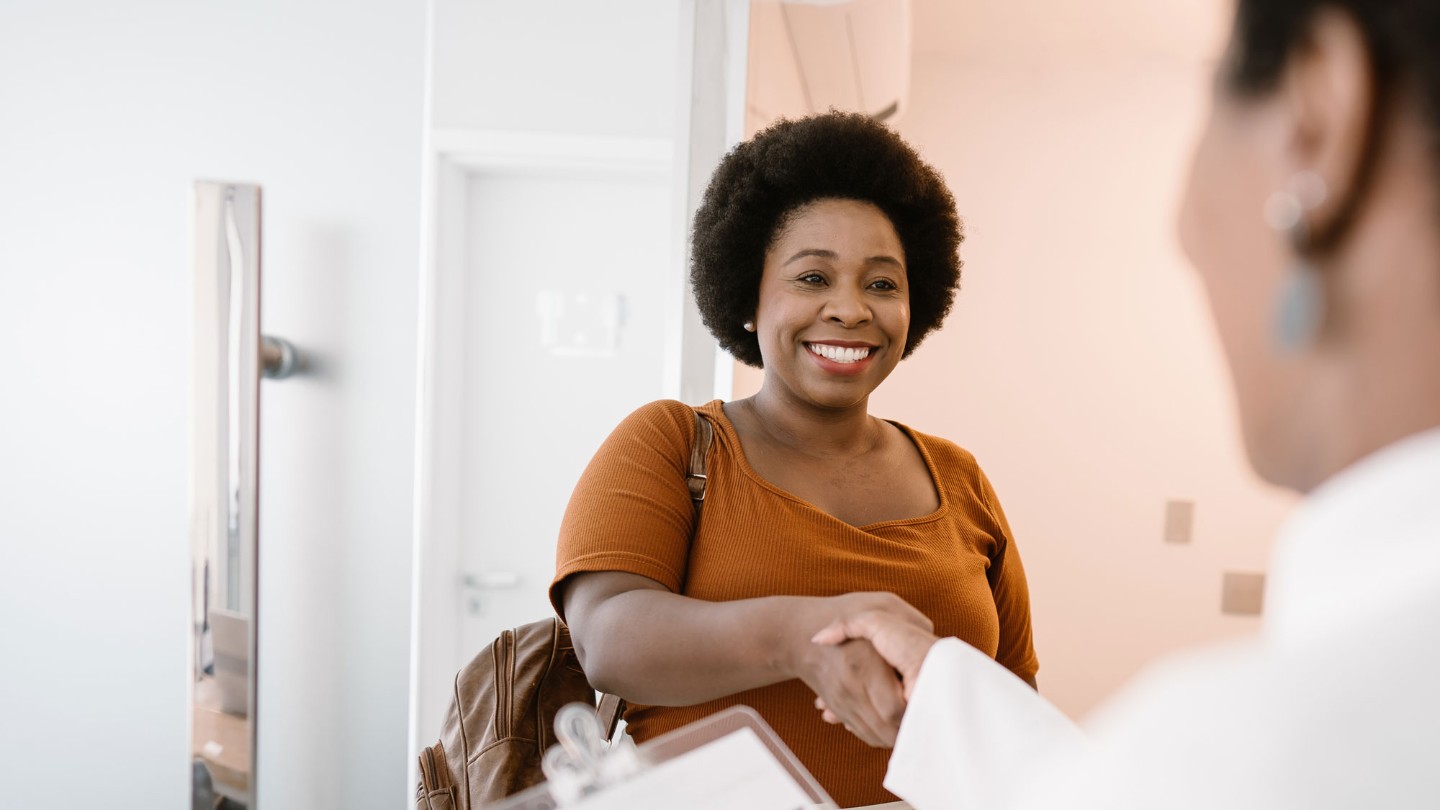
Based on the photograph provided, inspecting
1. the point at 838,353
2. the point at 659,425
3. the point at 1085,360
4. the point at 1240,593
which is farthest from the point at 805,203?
the point at 1240,593

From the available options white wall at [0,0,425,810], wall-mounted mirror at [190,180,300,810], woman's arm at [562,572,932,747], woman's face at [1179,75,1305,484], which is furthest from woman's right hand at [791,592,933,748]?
white wall at [0,0,425,810]

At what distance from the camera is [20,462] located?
2.17 meters

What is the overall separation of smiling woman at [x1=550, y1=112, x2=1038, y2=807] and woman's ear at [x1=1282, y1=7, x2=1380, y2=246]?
20.0 inches

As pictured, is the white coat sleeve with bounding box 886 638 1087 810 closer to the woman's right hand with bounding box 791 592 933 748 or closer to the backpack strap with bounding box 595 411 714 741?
the woman's right hand with bounding box 791 592 933 748

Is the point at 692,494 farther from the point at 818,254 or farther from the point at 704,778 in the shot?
the point at 704,778

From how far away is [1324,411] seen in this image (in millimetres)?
377

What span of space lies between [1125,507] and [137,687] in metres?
2.83

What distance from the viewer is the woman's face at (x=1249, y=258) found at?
0.38 meters

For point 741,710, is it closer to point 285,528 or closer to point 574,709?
point 574,709

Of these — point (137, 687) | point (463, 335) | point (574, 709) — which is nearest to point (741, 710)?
point (574, 709)

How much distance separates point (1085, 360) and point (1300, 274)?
2799mm

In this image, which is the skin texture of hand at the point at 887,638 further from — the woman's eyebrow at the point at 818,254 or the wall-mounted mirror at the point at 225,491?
the wall-mounted mirror at the point at 225,491

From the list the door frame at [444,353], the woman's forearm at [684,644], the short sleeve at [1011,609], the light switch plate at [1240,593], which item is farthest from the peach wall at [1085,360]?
the woman's forearm at [684,644]

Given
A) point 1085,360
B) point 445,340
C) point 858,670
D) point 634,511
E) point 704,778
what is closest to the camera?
point 704,778
